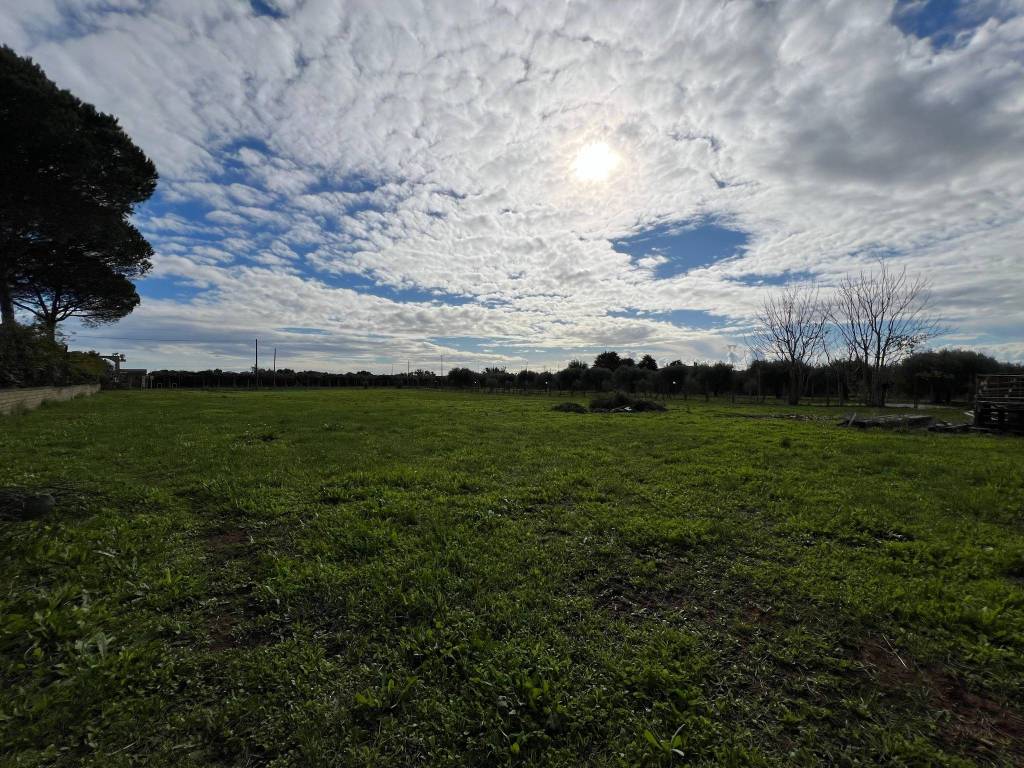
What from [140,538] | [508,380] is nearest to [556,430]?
[140,538]

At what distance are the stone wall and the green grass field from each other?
34.7 feet

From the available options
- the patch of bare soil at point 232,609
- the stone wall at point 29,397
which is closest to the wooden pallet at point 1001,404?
the patch of bare soil at point 232,609

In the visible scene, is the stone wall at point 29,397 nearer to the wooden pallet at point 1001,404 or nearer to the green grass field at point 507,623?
the green grass field at point 507,623

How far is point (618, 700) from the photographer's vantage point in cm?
226

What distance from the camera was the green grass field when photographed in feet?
6.67

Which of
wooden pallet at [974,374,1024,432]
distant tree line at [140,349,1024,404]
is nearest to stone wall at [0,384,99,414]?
wooden pallet at [974,374,1024,432]

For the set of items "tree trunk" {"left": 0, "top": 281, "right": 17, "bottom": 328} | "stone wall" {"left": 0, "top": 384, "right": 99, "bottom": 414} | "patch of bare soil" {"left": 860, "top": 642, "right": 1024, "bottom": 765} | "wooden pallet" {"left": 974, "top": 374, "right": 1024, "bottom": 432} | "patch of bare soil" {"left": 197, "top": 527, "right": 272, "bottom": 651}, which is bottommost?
"patch of bare soil" {"left": 197, "top": 527, "right": 272, "bottom": 651}

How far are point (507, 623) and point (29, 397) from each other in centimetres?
2040

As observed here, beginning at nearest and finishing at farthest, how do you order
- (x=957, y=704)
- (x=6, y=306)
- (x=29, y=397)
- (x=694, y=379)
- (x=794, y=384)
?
(x=957, y=704)
(x=29, y=397)
(x=6, y=306)
(x=794, y=384)
(x=694, y=379)

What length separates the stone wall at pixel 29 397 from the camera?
43.7 ft

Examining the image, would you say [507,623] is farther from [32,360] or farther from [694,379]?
[694,379]

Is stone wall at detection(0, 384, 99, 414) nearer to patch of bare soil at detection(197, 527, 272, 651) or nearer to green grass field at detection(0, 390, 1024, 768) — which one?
green grass field at detection(0, 390, 1024, 768)

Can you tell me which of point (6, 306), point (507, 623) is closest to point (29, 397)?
point (6, 306)

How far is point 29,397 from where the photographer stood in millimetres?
15086
